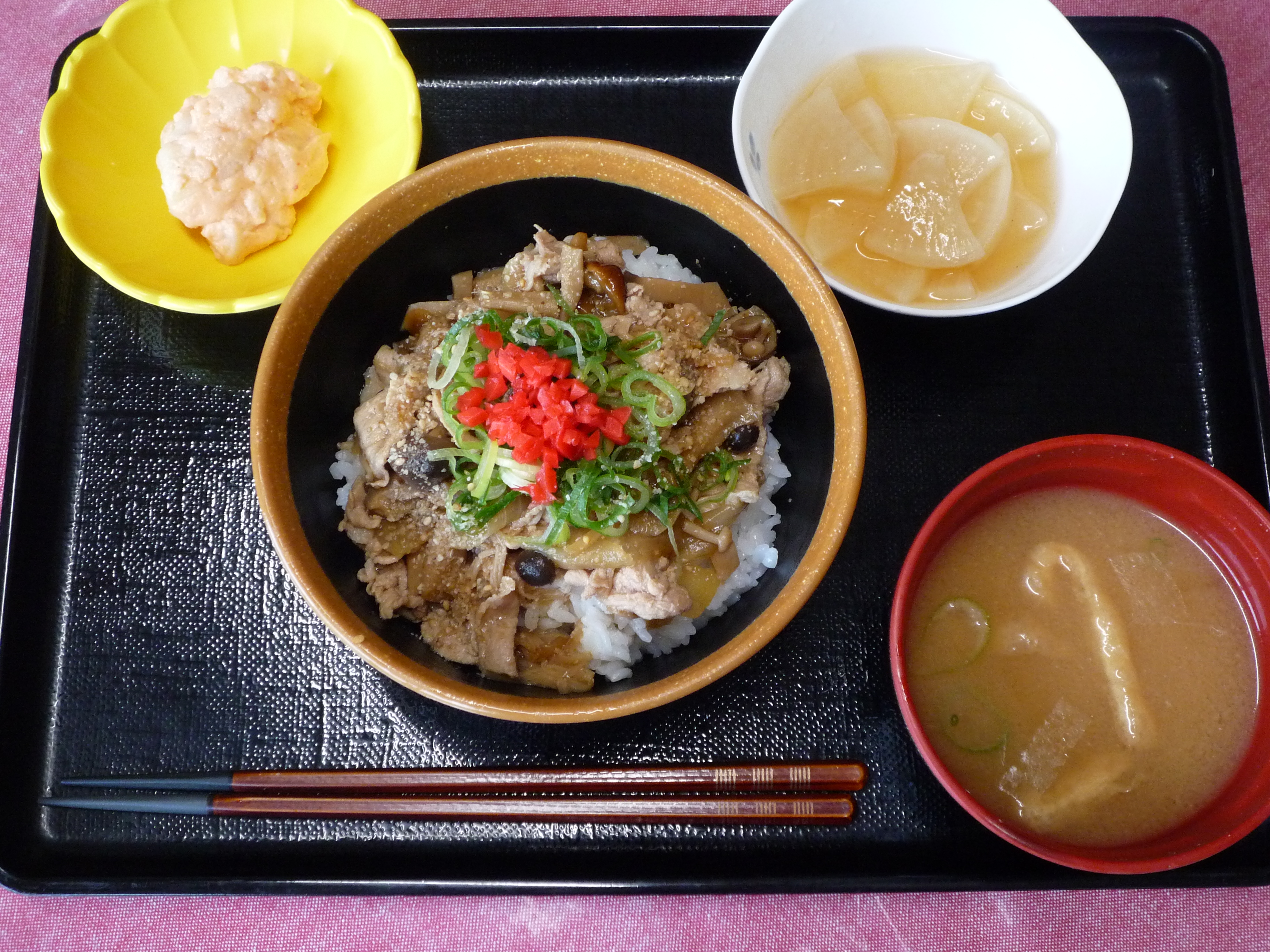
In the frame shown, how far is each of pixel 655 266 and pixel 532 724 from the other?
1.31 meters

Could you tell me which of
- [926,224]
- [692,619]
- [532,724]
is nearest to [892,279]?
[926,224]

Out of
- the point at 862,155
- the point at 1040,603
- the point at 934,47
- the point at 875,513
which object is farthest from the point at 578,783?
the point at 934,47

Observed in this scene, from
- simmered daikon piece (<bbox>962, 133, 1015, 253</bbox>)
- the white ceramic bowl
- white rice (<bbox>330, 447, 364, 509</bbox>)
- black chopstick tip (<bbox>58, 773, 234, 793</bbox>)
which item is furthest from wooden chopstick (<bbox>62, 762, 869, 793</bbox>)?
simmered daikon piece (<bbox>962, 133, 1015, 253</bbox>)

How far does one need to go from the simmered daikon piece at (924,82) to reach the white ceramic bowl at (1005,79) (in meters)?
0.03

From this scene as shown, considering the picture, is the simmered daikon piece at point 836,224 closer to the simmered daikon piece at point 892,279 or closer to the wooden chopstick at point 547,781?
the simmered daikon piece at point 892,279

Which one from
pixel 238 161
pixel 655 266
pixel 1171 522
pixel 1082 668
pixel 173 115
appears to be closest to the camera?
pixel 1082 668

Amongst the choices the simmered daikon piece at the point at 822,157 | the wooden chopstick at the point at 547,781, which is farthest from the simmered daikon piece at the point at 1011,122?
the wooden chopstick at the point at 547,781

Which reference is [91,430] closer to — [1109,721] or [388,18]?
[388,18]

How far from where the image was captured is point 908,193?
8.02 ft

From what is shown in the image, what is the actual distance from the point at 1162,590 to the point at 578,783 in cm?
160

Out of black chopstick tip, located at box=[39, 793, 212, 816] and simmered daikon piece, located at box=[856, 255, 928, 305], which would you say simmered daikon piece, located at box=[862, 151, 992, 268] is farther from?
black chopstick tip, located at box=[39, 793, 212, 816]

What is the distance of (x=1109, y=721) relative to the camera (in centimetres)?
212

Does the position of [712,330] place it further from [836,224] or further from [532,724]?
[532,724]

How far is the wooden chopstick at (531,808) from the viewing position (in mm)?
2201
